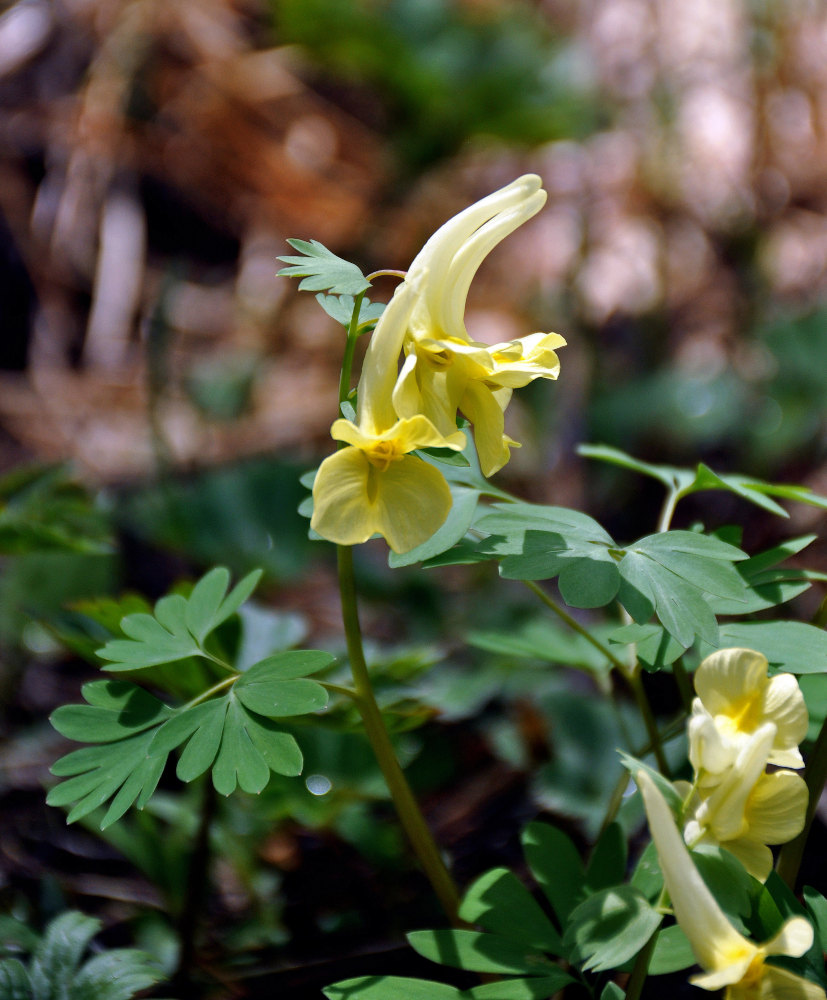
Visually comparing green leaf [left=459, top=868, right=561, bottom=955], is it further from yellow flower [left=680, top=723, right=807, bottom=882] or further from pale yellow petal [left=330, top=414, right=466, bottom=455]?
pale yellow petal [left=330, top=414, right=466, bottom=455]

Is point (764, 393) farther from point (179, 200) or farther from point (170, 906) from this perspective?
point (179, 200)

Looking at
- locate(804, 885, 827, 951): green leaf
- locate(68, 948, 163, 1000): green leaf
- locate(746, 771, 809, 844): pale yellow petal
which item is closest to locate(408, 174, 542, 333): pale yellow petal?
locate(746, 771, 809, 844): pale yellow petal

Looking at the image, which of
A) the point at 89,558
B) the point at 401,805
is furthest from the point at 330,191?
the point at 401,805

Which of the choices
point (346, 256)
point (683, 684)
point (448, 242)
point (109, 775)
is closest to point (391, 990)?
point (109, 775)

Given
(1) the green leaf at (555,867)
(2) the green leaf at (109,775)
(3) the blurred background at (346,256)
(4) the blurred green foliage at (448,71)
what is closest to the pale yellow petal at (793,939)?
(1) the green leaf at (555,867)

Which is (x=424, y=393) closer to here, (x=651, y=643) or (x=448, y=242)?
(x=448, y=242)

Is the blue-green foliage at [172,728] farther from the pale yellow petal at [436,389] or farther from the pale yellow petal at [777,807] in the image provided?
the pale yellow petal at [777,807]
